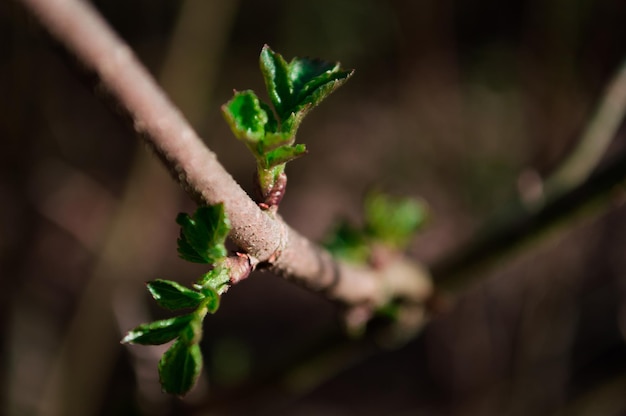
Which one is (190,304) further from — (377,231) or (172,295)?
(377,231)

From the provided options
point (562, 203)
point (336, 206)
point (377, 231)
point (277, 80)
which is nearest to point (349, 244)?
point (377, 231)

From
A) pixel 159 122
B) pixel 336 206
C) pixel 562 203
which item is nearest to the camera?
pixel 159 122

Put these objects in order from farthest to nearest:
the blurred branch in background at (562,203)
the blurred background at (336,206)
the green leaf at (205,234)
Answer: the blurred background at (336,206) → the blurred branch in background at (562,203) → the green leaf at (205,234)

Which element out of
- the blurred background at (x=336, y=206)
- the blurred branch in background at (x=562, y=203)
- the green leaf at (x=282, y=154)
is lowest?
the green leaf at (x=282, y=154)

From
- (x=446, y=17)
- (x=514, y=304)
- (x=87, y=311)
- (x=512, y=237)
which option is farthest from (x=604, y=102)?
(x=514, y=304)

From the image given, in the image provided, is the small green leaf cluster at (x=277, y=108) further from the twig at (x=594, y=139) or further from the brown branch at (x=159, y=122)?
the twig at (x=594, y=139)

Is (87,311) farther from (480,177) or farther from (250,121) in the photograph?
(480,177)

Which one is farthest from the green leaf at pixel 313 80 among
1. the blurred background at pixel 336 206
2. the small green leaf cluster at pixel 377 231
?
the small green leaf cluster at pixel 377 231
